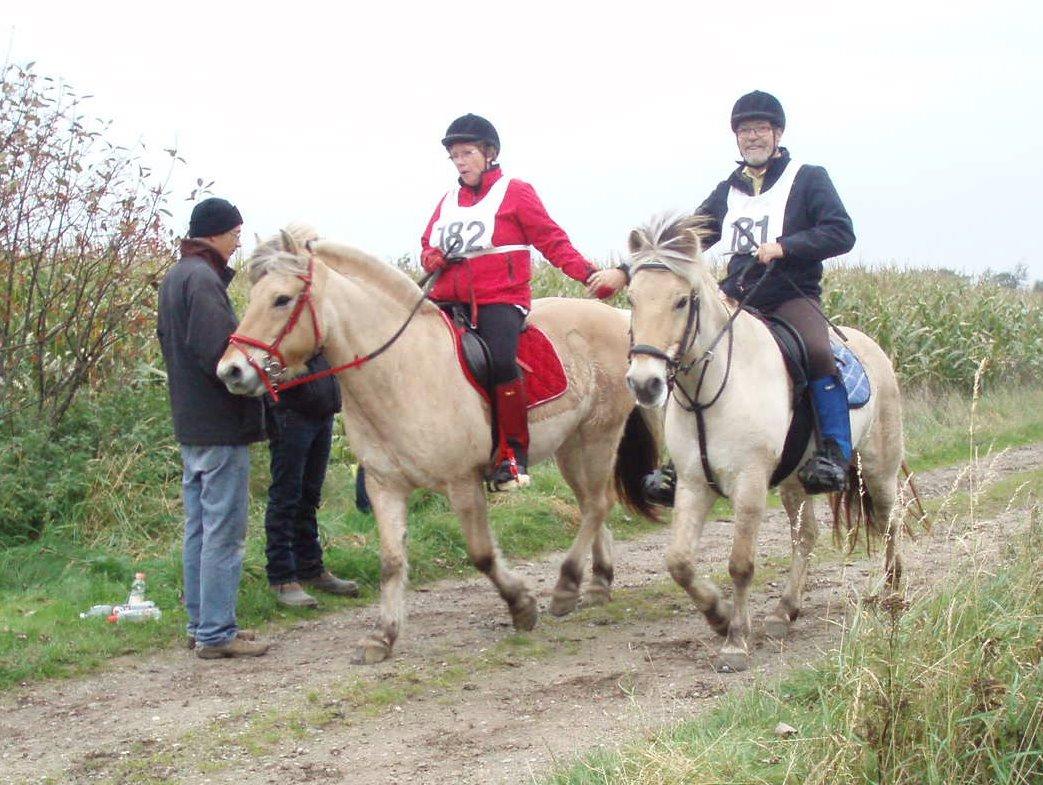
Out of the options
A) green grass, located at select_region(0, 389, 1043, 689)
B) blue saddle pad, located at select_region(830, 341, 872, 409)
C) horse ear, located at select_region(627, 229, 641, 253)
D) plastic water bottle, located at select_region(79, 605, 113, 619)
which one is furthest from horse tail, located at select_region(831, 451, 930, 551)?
plastic water bottle, located at select_region(79, 605, 113, 619)

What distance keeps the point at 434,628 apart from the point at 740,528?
214cm

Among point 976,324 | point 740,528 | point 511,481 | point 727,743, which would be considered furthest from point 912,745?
point 976,324

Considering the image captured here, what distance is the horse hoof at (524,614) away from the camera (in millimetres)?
7125

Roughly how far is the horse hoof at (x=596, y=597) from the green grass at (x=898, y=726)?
3.14 metres

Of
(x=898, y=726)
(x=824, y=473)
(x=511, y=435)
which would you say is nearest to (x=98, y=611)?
(x=511, y=435)

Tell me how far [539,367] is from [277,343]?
5.78 ft

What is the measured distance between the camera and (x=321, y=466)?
8094 mm

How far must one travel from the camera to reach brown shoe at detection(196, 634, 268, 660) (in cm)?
675

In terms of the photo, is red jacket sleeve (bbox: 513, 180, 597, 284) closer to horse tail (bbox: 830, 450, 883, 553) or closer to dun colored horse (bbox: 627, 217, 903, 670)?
dun colored horse (bbox: 627, 217, 903, 670)

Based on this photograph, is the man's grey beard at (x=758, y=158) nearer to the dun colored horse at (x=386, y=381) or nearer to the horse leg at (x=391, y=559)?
the dun colored horse at (x=386, y=381)

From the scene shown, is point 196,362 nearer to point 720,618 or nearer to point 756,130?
point 720,618

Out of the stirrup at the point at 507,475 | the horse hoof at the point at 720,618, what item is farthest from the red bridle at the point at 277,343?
the horse hoof at the point at 720,618

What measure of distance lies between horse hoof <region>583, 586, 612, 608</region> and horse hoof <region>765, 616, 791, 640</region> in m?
1.21

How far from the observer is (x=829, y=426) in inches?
264
